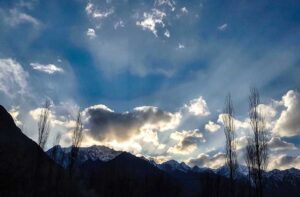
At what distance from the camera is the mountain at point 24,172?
3704cm

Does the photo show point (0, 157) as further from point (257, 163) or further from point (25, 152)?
point (25, 152)

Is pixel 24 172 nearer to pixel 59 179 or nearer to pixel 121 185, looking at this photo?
pixel 59 179

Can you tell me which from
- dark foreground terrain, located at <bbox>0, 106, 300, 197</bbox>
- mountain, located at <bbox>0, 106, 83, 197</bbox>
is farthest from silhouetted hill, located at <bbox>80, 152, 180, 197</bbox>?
mountain, located at <bbox>0, 106, 83, 197</bbox>

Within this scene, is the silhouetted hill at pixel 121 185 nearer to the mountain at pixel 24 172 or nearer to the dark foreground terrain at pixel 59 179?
the dark foreground terrain at pixel 59 179

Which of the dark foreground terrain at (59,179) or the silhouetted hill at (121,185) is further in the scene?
the silhouetted hill at (121,185)

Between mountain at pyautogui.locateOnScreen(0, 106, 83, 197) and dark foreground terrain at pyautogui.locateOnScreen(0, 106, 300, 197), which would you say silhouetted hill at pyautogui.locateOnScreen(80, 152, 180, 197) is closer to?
dark foreground terrain at pyautogui.locateOnScreen(0, 106, 300, 197)

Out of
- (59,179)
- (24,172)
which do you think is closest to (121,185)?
(24,172)

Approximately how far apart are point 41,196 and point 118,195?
29.1m

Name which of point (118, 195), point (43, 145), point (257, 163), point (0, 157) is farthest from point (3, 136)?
point (257, 163)

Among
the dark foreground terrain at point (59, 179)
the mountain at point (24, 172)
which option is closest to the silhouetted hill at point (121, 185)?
the dark foreground terrain at point (59, 179)

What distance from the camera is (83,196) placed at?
Answer: 8106 cm

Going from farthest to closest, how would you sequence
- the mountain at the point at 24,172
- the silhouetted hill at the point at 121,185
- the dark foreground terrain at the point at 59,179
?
the silhouetted hill at the point at 121,185, the dark foreground terrain at the point at 59,179, the mountain at the point at 24,172

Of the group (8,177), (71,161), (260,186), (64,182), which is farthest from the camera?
(64,182)

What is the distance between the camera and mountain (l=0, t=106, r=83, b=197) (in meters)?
37.0
